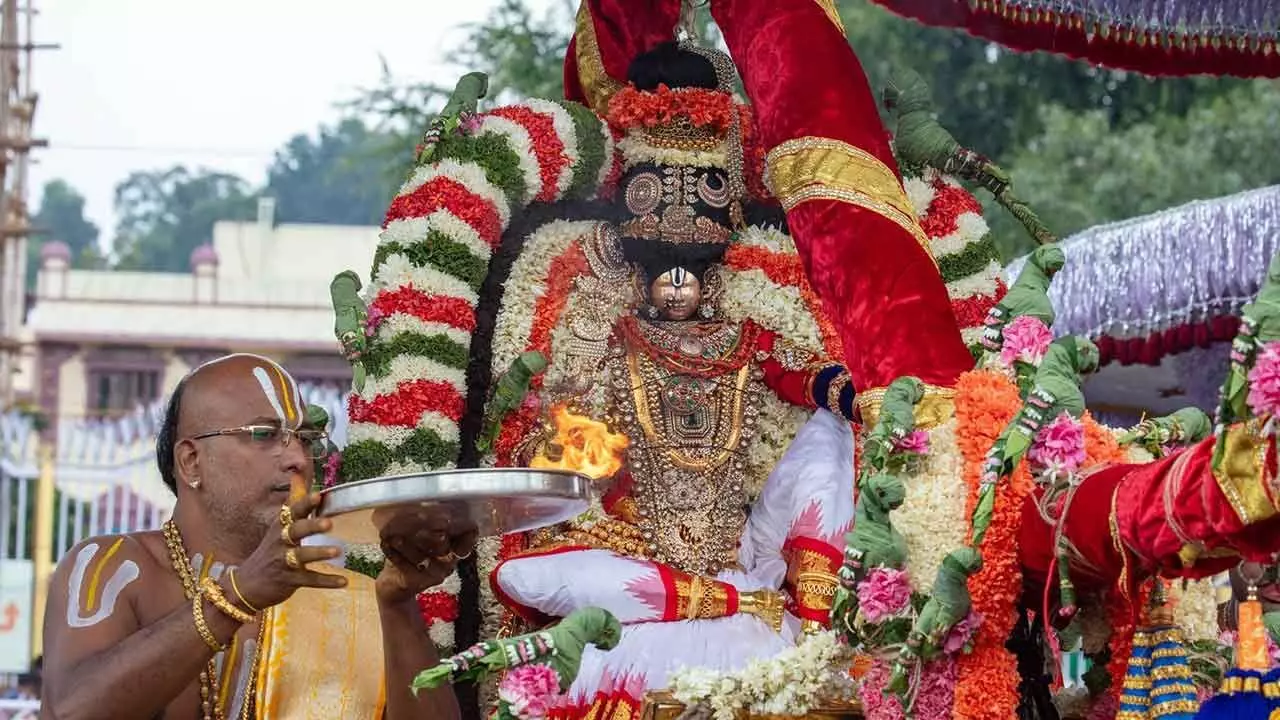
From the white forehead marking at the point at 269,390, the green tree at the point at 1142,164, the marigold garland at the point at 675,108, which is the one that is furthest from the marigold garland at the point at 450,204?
the green tree at the point at 1142,164

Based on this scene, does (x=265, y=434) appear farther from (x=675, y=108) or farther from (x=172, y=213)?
(x=172, y=213)

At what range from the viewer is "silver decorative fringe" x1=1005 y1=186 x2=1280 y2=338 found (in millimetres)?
6902

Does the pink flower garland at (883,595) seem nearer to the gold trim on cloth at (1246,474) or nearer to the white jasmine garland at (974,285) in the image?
the gold trim on cloth at (1246,474)

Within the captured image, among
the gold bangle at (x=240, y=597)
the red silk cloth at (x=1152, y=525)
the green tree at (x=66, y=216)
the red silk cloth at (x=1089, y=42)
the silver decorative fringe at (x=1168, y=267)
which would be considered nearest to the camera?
the red silk cloth at (x=1152, y=525)

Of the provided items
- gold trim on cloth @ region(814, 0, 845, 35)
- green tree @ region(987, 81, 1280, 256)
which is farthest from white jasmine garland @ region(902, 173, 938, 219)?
green tree @ region(987, 81, 1280, 256)

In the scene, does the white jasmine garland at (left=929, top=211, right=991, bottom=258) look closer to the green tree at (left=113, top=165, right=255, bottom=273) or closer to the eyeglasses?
the eyeglasses

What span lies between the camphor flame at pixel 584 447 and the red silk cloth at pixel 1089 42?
1.40 m

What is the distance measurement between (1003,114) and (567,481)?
516 inches

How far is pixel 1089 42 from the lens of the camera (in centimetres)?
503

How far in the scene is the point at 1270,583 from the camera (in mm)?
3232

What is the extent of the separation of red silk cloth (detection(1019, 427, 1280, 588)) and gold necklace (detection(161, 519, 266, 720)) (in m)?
1.61

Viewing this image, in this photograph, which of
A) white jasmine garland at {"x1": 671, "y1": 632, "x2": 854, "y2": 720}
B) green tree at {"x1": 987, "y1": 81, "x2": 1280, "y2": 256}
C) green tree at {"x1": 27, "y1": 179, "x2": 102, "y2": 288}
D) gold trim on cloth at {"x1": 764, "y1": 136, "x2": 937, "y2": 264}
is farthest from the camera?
green tree at {"x1": 27, "y1": 179, "x2": 102, "y2": 288}

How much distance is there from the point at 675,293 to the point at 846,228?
1.11 m

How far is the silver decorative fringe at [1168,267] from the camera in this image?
6.90 meters
